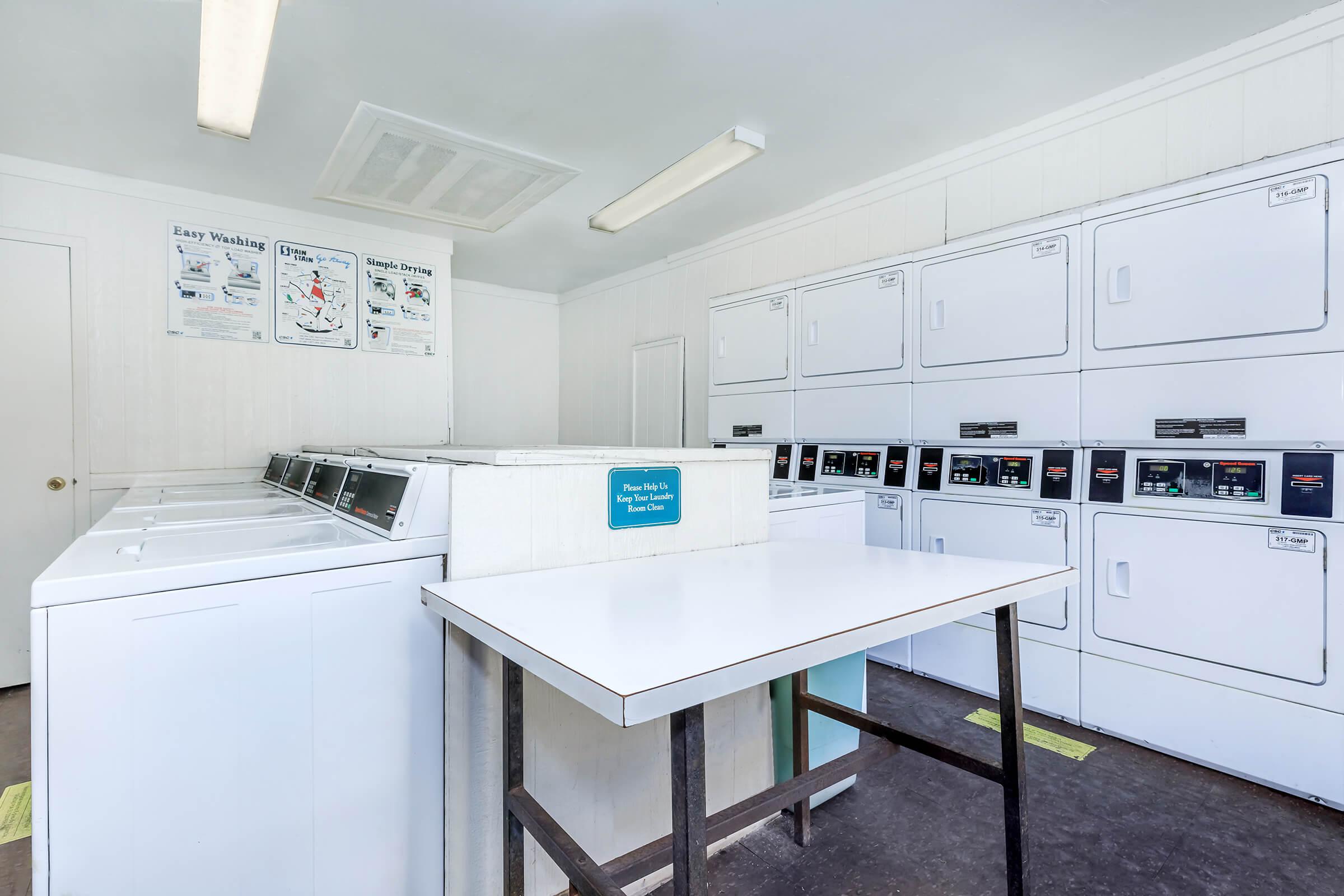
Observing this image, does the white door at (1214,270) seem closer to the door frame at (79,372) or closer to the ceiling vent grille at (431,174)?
the ceiling vent grille at (431,174)

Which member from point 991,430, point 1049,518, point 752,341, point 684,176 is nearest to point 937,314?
point 991,430

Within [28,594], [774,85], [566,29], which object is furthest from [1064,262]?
[28,594]

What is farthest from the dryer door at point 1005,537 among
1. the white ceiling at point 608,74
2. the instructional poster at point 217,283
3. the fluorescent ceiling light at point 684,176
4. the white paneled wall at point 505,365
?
the instructional poster at point 217,283

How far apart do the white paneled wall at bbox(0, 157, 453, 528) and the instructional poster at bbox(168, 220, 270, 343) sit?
5 centimetres

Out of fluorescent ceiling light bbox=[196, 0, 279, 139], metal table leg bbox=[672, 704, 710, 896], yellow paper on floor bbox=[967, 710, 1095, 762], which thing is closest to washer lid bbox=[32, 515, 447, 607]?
metal table leg bbox=[672, 704, 710, 896]

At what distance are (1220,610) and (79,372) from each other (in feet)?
17.6

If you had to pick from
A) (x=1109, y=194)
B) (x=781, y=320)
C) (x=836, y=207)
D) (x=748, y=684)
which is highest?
(x=836, y=207)

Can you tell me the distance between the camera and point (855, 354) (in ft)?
10.8

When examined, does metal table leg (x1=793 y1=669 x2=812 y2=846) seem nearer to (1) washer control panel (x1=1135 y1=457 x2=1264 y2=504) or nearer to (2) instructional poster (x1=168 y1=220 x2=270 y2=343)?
(1) washer control panel (x1=1135 y1=457 x2=1264 y2=504)

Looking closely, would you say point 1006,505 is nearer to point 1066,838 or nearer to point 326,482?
point 1066,838

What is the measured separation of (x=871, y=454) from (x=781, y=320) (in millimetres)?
976

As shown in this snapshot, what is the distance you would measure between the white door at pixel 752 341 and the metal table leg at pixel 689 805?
115 inches

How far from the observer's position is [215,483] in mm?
3639

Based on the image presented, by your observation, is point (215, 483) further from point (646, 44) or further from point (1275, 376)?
point (1275, 376)
